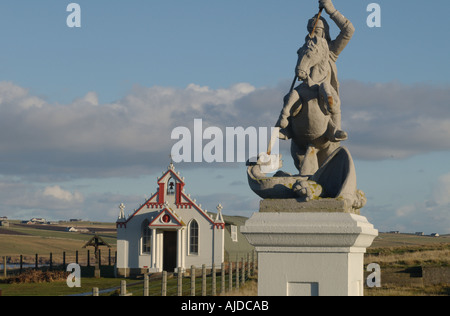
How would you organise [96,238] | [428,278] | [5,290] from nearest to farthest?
[428,278] < [5,290] < [96,238]

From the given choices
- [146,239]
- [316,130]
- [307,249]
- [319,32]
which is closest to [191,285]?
[316,130]

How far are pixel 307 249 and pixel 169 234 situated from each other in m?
33.3

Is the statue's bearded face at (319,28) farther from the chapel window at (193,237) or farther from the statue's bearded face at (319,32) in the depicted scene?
the chapel window at (193,237)

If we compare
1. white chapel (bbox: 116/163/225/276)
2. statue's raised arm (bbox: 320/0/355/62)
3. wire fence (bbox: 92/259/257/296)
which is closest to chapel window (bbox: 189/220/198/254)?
white chapel (bbox: 116/163/225/276)

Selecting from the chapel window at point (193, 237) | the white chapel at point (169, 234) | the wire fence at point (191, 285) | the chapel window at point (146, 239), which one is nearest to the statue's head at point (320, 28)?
the wire fence at point (191, 285)

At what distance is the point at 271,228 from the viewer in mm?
6422

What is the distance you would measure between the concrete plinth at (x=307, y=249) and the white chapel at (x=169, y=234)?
102 ft

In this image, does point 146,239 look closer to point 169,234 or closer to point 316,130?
point 169,234

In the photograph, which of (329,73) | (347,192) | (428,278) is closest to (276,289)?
(347,192)

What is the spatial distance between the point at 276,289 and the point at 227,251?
108ft

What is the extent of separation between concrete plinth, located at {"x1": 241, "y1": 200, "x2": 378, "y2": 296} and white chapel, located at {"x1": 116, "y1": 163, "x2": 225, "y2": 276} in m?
31.2

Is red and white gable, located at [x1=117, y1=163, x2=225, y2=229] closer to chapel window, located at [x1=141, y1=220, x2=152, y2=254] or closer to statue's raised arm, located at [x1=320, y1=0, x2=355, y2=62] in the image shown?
chapel window, located at [x1=141, y1=220, x2=152, y2=254]

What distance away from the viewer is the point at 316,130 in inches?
289

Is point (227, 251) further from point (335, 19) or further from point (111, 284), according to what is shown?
point (335, 19)
